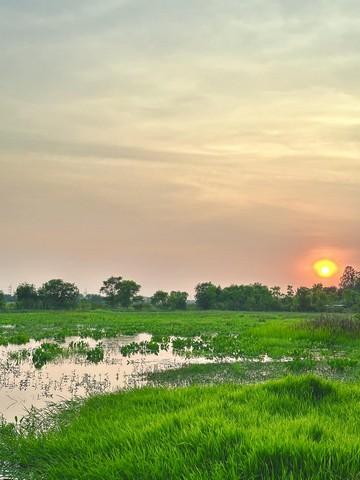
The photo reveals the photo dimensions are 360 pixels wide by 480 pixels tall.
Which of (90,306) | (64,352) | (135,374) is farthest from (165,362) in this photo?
(90,306)

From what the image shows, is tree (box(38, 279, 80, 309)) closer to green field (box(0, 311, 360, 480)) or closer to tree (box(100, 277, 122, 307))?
tree (box(100, 277, 122, 307))

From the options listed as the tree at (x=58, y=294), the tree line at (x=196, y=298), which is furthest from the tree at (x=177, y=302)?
the tree at (x=58, y=294)

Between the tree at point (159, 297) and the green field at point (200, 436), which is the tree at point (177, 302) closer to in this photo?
the tree at point (159, 297)

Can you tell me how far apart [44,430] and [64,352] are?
13330 millimetres

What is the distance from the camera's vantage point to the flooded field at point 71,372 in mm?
12289

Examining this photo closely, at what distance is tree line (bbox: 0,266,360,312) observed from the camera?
105 m

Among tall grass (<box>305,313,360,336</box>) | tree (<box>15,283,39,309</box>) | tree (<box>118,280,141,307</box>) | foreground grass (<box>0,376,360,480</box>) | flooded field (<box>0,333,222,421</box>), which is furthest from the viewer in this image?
tree (<box>118,280,141,307</box>)

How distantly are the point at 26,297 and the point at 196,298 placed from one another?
46009mm

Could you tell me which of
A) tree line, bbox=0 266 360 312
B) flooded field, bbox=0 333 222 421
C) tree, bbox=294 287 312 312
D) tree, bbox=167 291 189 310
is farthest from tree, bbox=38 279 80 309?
flooded field, bbox=0 333 222 421

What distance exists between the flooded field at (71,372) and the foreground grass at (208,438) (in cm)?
273

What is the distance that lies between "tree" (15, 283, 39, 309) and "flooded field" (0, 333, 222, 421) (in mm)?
81466

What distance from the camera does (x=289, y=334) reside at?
90.8ft

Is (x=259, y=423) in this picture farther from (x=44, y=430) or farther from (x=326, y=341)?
(x=326, y=341)

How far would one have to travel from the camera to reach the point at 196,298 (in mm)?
130625
